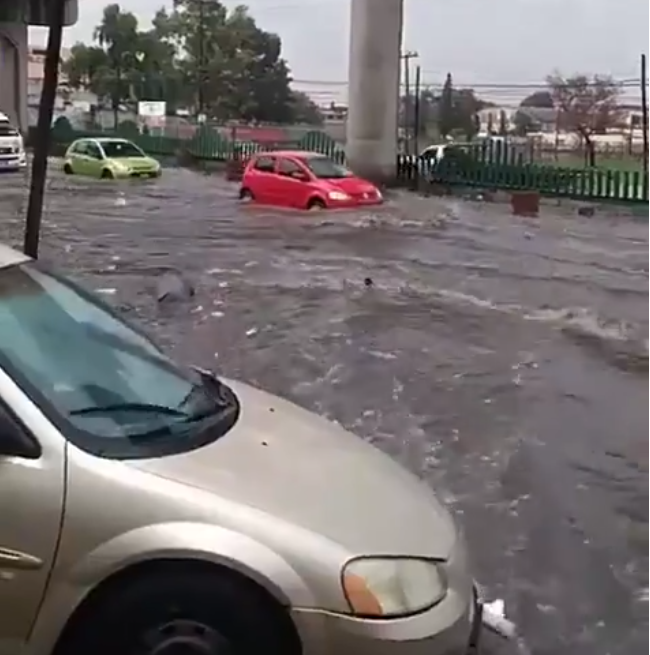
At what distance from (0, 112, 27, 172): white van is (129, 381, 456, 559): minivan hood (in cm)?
3478

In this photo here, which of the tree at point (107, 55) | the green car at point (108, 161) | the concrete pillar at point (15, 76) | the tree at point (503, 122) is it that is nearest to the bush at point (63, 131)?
the concrete pillar at point (15, 76)

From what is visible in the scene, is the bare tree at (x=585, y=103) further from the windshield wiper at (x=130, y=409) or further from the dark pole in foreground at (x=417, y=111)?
the windshield wiper at (x=130, y=409)

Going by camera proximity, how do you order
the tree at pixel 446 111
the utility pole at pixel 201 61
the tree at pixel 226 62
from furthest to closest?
1. the tree at pixel 226 62
2. the utility pole at pixel 201 61
3. the tree at pixel 446 111

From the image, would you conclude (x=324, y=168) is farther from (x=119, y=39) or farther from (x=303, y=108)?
(x=119, y=39)

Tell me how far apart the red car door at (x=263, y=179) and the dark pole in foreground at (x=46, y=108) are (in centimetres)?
1925

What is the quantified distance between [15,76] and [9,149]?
21.3m

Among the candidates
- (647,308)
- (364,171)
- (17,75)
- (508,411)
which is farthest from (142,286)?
(17,75)

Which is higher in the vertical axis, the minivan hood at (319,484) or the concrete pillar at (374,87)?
the concrete pillar at (374,87)

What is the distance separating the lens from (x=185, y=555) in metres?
3.46

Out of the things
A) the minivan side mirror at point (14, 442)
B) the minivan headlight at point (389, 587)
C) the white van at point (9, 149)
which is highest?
the white van at point (9, 149)

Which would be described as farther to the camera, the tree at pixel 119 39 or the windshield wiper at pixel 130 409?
the tree at pixel 119 39

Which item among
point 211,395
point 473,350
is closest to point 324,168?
point 473,350

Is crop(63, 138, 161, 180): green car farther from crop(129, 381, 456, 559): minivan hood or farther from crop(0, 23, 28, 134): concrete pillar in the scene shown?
crop(129, 381, 456, 559): minivan hood

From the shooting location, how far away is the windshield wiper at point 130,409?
3764mm
